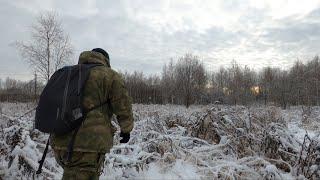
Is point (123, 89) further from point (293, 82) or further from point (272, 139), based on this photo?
point (293, 82)

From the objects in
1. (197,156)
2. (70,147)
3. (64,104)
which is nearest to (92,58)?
(64,104)

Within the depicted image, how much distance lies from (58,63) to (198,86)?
96.1ft

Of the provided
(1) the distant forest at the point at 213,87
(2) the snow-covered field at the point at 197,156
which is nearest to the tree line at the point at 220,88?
(1) the distant forest at the point at 213,87

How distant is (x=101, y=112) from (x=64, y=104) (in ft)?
1.10

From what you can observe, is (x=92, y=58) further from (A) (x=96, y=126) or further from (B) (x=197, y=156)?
(B) (x=197, y=156)

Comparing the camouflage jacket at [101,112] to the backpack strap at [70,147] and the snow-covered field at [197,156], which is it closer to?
the backpack strap at [70,147]

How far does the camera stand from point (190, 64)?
188 feet

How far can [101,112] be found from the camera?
11.6 feet

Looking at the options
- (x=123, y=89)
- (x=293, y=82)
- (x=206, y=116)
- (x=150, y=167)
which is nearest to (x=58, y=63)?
(x=206, y=116)

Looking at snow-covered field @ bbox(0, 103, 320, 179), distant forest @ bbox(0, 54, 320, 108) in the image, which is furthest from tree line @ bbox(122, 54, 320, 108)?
snow-covered field @ bbox(0, 103, 320, 179)

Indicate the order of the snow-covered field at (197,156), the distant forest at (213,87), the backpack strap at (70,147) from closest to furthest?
the backpack strap at (70,147)
the snow-covered field at (197,156)
the distant forest at (213,87)

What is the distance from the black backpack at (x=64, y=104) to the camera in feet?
11.2

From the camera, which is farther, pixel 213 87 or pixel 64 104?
pixel 213 87

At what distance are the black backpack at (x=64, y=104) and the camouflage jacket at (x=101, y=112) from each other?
0.06 metres
